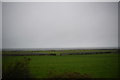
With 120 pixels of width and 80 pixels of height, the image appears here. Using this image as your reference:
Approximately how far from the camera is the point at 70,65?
8.18ft

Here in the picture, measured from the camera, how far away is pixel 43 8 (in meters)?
2.50

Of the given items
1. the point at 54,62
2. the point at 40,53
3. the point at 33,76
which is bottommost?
the point at 33,76

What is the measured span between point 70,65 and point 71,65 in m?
0.02

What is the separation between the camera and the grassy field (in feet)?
8.12

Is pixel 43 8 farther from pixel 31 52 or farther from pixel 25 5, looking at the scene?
pixel 31 52

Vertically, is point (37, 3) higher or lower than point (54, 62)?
higher

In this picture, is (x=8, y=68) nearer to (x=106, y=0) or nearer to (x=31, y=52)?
(x=31, y=52)

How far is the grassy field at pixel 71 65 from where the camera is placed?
2.47 m

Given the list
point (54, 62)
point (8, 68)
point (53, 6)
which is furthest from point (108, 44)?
point (8, 68)

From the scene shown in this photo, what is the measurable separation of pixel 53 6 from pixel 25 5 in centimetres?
49

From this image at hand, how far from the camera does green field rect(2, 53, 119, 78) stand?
2475 millimetres

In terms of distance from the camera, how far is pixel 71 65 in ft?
8.18

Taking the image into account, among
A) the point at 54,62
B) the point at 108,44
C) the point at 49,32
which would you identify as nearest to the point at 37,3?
the point at 49,32

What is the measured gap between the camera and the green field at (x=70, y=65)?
247 centimetres
